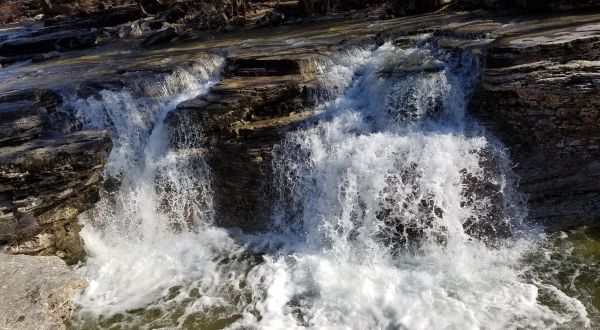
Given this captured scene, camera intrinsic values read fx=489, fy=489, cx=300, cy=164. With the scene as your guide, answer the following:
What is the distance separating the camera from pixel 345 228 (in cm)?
727

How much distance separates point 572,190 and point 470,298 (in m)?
2.62

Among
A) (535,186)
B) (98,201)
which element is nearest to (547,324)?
(535,186)

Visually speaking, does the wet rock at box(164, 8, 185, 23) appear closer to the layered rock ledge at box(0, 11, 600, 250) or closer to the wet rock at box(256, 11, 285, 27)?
the wet rock at box(256, 11, 285, 27)

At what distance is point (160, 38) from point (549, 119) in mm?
10893

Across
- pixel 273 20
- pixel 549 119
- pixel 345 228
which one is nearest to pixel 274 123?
pixel 345 228

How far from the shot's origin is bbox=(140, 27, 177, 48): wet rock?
14039 mm

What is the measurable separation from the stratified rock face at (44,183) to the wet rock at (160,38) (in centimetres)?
644

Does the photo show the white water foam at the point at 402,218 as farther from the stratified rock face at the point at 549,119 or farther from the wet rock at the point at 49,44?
the wet rock at the point at 49,44

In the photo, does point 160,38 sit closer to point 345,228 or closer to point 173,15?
point 173,15

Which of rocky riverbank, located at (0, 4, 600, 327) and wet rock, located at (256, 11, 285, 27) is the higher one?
wet rock, located at (256, 11, 285, 27)

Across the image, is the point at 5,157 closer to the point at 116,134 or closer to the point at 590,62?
the point at 116,134

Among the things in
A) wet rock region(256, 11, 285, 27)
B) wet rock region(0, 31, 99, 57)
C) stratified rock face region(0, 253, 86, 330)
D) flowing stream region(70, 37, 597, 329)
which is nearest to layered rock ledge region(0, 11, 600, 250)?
flowing stream region(70, 37, 597, 329)

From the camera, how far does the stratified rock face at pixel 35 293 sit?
561 cm

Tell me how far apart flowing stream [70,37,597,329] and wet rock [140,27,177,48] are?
5.48 meters
